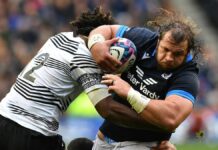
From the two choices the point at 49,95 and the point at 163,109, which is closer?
the point at 163,109

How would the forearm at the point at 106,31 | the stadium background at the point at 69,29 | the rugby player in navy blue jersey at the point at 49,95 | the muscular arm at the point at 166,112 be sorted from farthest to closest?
the stadium background at the point at 69,29, the forearm at the point at 106,31, the rugby player in navy blue jersey at the point at 49,95, the muscular arm at the point at 166,112

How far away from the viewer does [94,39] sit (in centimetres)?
654

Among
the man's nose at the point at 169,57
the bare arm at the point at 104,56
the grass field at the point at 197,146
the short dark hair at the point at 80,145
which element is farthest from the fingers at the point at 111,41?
the grass field at the point at 197,146

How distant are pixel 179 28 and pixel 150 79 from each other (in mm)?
511

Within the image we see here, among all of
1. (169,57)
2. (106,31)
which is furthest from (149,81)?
(106,31)

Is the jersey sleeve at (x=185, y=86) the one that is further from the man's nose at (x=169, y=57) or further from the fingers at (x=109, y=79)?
the fingers at (x=109, y=79)

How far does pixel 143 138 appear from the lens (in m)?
6.75

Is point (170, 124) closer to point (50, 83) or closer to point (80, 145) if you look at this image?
point (50, 83)

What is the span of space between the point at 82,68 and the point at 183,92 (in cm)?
87

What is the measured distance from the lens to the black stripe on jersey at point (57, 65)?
6.56 metres

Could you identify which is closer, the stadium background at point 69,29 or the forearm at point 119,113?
the forearm at point 119,113

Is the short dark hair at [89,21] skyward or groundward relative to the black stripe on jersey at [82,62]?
skyward

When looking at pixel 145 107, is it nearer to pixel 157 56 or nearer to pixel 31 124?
pixel 157 56

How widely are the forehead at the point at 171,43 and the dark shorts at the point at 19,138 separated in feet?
4.24
